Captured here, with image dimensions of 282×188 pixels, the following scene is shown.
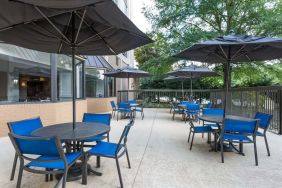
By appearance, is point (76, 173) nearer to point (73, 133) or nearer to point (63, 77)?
point (73, 133)

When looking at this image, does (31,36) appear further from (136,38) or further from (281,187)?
(281,187)

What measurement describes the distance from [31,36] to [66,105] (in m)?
4.21

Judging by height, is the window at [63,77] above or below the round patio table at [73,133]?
above

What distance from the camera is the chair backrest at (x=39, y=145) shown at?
2.42 m

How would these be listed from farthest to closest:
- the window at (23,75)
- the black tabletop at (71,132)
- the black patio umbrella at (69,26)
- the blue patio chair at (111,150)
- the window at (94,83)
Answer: the window at (94,83)
the window at (23,75)
the blue patio chair at (111,150)
the black tabletop at (71,132)
the black patio umbrella at (69,26)

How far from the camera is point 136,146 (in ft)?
16.9

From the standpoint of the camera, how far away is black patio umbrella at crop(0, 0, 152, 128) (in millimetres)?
2647

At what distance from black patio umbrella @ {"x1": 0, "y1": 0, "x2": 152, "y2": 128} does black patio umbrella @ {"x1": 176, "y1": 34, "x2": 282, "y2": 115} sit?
137cm

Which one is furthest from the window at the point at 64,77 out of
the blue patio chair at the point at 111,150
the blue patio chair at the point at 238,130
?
the blue patio chair at the point at 238,130

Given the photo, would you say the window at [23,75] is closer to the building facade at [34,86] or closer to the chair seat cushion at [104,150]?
the building facade at [34,86]

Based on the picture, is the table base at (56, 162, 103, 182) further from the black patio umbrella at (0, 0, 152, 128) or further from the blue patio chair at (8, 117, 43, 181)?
the black patio umbrella at (0, 0, 152, 128)

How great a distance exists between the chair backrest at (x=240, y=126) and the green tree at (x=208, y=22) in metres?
7.66

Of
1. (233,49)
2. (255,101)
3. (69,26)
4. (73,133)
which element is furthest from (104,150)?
(255,101)

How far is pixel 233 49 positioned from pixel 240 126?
1946 millimetres
